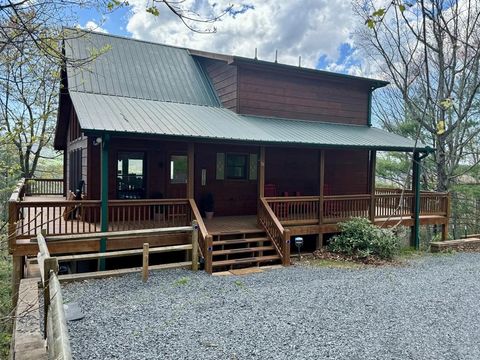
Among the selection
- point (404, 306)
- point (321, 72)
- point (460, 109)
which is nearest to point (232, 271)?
point (404, 306)

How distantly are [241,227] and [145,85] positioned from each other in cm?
588

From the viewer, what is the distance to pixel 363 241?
10617mm

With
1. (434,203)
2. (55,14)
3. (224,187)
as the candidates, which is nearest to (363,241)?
(224,187)

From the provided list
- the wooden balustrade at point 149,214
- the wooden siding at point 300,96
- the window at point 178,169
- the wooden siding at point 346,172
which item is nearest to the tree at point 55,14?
the wooden balustrade at point 149,214

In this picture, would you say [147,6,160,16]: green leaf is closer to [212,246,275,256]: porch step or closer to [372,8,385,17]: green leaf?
[372,8,385,17]: green leaf

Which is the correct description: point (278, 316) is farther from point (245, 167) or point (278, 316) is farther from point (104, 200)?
point (245, 167)

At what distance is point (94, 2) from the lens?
11.6ft

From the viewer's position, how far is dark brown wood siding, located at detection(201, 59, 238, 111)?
12.4 meters

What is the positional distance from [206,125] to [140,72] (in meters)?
4.30

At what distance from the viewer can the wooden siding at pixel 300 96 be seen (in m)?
12.5

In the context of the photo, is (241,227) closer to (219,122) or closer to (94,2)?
(219,122)

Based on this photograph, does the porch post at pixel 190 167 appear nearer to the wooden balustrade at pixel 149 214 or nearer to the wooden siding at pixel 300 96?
the wooden balustrade at pixel 149 214

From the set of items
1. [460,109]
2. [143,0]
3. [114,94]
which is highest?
[460,109]

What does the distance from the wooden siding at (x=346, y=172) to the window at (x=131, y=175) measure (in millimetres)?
7064
